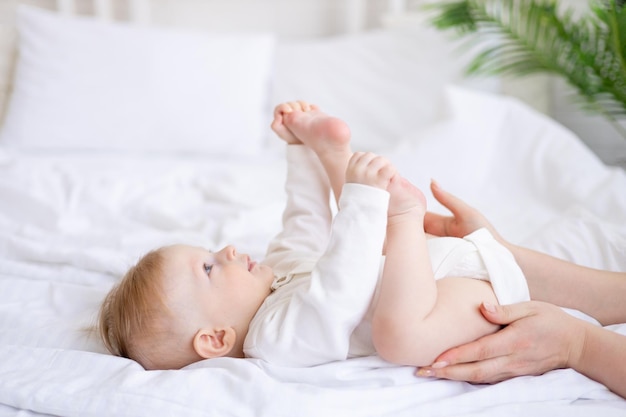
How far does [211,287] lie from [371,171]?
291mm

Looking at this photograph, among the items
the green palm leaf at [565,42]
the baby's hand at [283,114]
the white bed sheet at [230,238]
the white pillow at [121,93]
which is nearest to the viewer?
the white bed sheet at [230,238]

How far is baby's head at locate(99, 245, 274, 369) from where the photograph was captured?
950 mm

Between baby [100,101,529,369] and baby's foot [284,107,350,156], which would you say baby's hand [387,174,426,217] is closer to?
baby [100,101,529,369]

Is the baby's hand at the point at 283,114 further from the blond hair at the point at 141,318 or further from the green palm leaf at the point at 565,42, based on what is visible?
the green palm leaf at the point at 565,42

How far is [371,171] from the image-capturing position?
887 mm

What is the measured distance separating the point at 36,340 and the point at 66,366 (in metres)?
0.15

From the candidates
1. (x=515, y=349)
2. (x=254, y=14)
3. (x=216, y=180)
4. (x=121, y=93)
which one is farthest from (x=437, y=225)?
(x=254, y=14)

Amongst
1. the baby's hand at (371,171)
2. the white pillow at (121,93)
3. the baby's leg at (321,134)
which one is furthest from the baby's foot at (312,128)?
the white pillow at (121,93)

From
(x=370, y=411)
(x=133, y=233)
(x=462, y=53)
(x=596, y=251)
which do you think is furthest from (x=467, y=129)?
(x=370, y=411)

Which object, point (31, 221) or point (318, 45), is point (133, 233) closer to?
point (31, 221)

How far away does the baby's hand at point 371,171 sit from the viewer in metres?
0.88

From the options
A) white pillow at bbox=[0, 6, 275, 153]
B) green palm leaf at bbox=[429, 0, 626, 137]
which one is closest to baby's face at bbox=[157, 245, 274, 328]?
green palm leaf at bbox=[429, 0, 626, 137]

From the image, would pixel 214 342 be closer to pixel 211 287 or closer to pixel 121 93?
pixel 211 287

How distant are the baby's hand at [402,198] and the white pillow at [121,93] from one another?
4.51 feet
